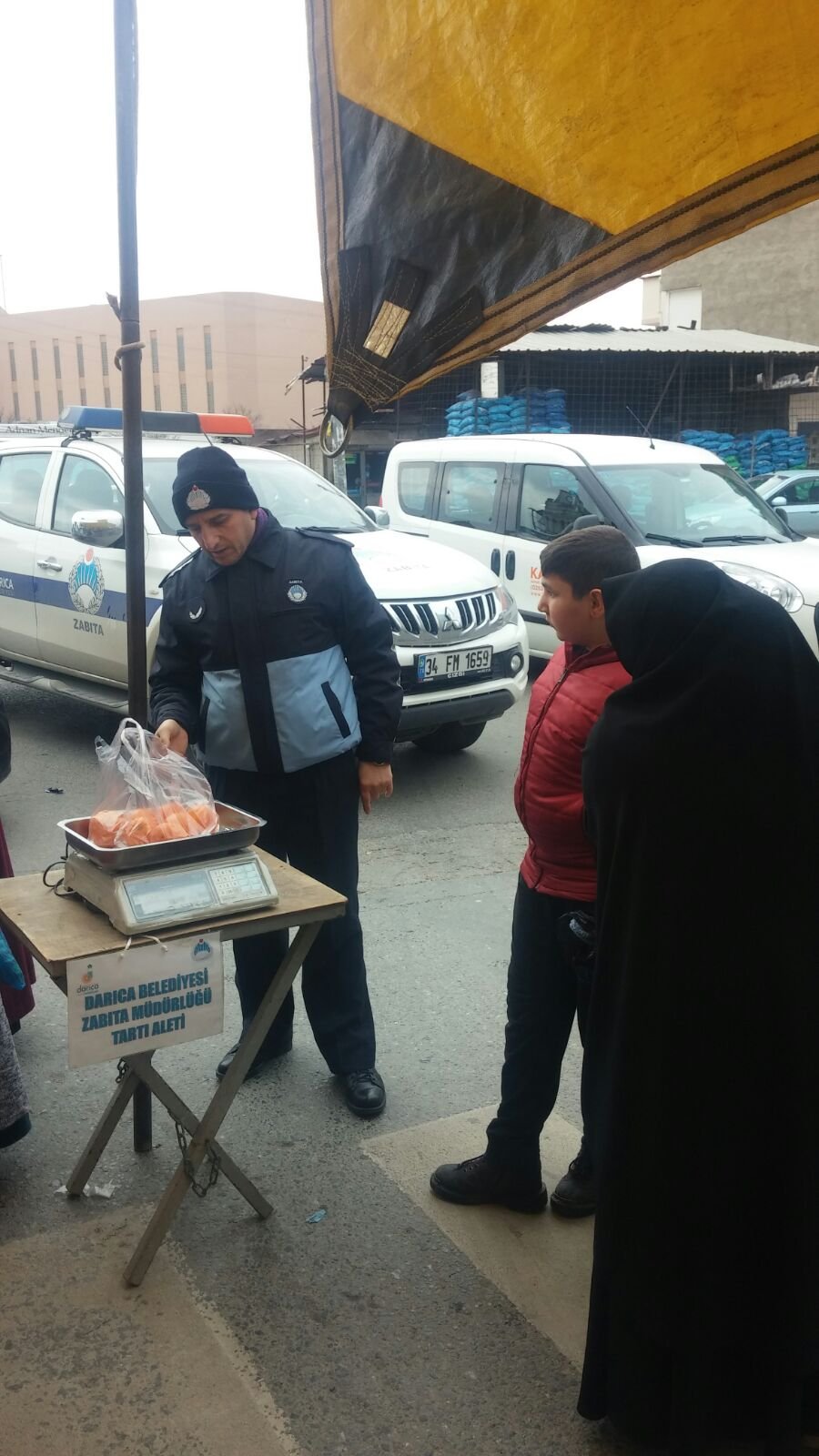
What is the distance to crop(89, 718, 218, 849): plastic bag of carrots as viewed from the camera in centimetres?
256

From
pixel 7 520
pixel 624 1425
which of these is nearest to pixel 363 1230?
pixel 624 1425

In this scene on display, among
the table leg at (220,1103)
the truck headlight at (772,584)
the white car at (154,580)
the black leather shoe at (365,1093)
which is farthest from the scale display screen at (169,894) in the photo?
the truck headlight at (772,584)

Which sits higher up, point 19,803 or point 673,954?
point 673,954

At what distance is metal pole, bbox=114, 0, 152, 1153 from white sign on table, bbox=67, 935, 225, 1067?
2.22ft

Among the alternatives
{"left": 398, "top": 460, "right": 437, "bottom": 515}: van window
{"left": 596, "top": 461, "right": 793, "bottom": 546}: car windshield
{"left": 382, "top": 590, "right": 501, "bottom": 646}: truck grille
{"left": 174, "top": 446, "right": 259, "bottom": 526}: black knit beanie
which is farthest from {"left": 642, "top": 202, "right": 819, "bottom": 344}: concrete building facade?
{"left": 174, "top": 446, "right": 259, "bottom": 526}: black knit beanie

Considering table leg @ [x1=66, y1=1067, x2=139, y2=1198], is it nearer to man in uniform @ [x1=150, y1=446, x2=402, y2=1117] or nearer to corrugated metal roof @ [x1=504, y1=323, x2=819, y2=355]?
man in uniform @ [x1=150, y1=446, x2=402, y2=1117]

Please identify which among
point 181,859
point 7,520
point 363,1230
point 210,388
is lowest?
point 363,1230

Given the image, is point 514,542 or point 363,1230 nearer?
point 363,1230

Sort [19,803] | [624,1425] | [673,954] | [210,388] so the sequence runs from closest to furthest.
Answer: [673,954], [624,1425], [19,803], [210,388]

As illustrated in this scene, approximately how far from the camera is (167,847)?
8.27ft

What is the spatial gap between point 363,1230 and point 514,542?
23.2ft

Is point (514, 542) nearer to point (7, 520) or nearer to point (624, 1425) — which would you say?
point (7, 520)

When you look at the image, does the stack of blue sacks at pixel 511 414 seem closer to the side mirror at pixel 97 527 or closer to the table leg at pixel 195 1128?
the side mirror at pixel 97 527

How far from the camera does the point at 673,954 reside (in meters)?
1.97
